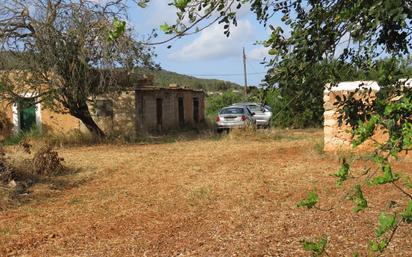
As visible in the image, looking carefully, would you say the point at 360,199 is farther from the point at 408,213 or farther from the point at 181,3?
the point at 181,3

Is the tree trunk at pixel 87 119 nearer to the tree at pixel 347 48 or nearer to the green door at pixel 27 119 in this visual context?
the green door at pixel 27 119

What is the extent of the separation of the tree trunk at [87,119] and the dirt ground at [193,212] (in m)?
5.95

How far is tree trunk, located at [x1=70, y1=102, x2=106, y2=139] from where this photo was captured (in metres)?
19.3

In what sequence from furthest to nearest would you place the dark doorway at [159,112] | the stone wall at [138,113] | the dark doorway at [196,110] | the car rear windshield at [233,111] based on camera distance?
the dark doorway at [196,110] < the dark doorway at [159,112] < the car rear windshield at [233,111] < the stone wall at [138,113]

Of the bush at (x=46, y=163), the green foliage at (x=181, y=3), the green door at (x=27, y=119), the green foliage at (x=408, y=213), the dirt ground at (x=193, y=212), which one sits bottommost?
the dirt ground at (x=193, y=212)

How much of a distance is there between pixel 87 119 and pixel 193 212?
A: 1292 cm

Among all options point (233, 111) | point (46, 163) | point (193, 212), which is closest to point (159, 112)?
point (233, 111)

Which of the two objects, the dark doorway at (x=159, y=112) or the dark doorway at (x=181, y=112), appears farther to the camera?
the dark doorway at (x=181, y=112)

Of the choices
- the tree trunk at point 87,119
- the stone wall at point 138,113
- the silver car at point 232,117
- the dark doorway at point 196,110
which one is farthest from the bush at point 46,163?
the dark doorway at point 196,110

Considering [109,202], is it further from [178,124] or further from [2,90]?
[178,124]

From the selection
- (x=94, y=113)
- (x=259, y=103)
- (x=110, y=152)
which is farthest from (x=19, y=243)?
(x=94, y=113)

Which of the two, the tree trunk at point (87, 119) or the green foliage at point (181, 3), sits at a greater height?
the green foliage at point (181, 3)

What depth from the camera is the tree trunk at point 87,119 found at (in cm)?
1931

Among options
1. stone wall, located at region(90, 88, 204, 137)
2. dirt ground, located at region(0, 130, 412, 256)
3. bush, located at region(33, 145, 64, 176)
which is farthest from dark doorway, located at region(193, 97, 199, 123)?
bush, located at region(33, 145, 64, 176)
